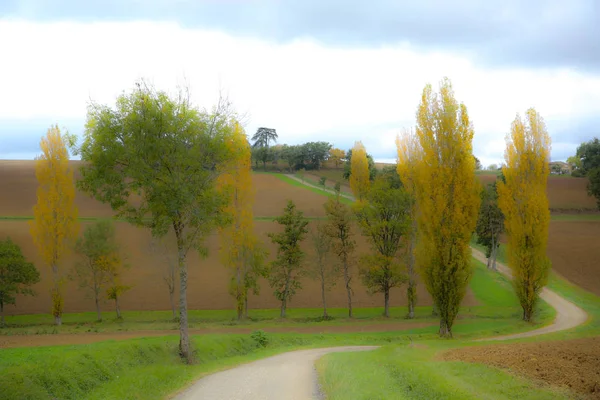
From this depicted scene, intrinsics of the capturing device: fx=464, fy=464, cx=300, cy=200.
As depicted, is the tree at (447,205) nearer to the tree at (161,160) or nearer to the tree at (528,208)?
the tree at (528,208)

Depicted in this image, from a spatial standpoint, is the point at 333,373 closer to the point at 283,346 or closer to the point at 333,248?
the point at 283,346

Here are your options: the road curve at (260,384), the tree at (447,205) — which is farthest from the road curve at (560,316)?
the road curve at (260,384)

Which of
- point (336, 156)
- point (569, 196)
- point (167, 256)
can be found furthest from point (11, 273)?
point (336, 156)

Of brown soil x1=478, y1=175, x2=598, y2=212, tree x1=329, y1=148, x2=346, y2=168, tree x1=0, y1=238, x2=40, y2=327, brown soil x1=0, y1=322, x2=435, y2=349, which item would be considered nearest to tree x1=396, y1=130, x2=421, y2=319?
brown soil x1=0, y1=322, x2=435, y2=349

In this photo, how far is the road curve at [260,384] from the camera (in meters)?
12.6

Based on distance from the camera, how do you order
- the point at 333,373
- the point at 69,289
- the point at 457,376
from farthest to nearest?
the point at 69,289 < the point at 333,373 < the point at 457,376

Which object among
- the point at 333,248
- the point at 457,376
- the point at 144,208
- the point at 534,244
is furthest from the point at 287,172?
the point at 457,376

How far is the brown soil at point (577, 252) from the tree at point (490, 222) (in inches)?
313

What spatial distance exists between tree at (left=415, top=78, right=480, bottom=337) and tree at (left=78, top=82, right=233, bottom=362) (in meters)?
13.7

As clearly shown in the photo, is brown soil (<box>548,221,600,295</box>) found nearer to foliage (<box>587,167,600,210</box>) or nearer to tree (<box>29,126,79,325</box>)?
foliage (<box>587,167,600,210</box>)

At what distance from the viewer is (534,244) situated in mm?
37188

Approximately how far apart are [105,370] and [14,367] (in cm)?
318

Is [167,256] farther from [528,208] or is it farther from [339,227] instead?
[528,208]

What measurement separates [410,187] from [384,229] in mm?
4903
